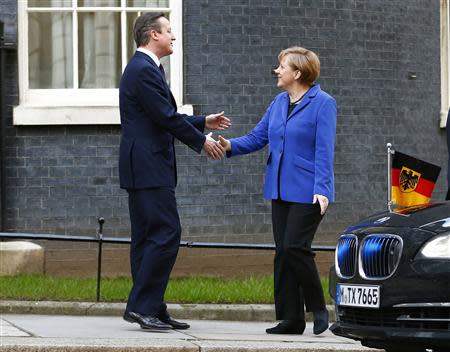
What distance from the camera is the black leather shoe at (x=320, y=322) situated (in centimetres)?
924

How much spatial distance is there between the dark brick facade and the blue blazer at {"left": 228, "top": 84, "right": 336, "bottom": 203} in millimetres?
4542

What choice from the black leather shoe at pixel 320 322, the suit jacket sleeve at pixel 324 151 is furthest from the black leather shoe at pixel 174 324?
the suit jacket sleeve at pixel 324 151

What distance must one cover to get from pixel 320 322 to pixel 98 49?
5574 mm

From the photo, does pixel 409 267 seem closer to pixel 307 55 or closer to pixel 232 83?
pixel 307 55

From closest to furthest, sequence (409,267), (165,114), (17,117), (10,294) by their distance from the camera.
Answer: (409,267), (165,114), (10,294), (17,117)

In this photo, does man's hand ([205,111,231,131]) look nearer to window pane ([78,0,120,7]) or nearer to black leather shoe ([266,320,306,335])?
black leather shoe ([266,320,306,335])

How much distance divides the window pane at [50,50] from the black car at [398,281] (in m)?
6.39

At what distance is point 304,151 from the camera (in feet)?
30.0

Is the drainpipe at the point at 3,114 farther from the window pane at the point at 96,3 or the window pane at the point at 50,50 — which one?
the window pane at the point at 96,3

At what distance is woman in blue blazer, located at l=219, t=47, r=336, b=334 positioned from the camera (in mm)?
9047

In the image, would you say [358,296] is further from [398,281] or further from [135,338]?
[135,338]

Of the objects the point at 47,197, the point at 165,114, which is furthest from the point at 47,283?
the point at 165,114

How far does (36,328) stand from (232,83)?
5.01 meters

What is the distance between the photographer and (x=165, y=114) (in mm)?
9031
